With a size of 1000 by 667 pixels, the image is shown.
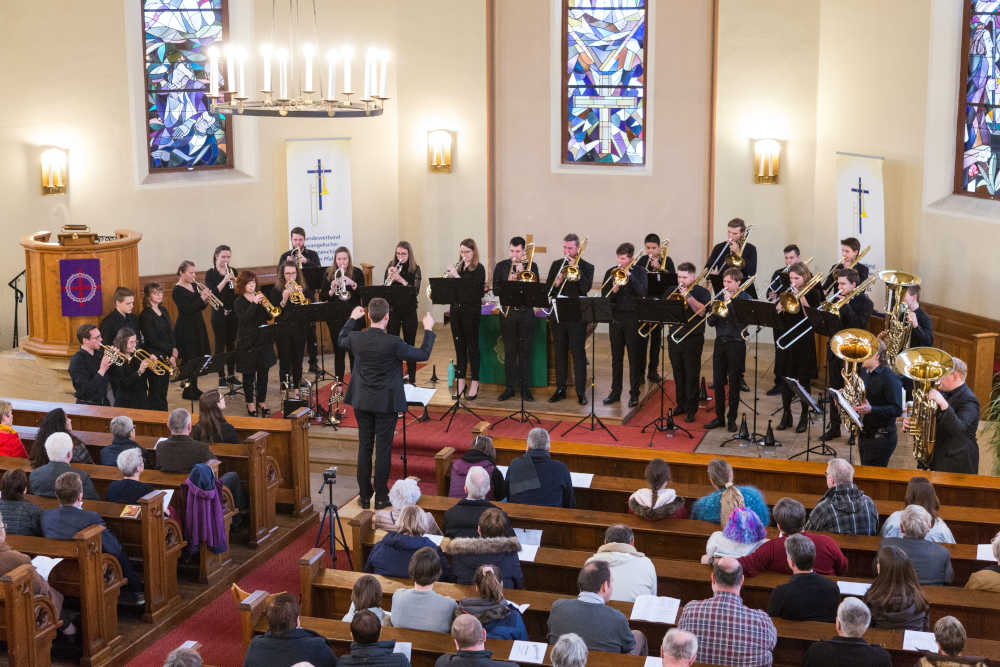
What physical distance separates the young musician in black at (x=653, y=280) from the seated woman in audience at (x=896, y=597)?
588cm

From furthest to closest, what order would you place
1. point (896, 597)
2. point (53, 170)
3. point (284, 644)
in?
point (53, 170) → point (896, 597) → point (284, 644)

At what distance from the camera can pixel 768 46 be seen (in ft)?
44.8

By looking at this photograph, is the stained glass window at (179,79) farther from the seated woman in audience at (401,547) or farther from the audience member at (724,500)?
the audience member at (724,500)

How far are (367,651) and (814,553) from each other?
2.24 m

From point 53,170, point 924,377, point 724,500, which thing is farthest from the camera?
point 53,170

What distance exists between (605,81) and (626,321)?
443 cm

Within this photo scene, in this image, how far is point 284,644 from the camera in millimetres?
5406

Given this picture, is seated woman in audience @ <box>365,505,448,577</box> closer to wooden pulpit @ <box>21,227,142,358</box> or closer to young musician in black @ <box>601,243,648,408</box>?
young musician in black @ <box>601,243,648,408</box>

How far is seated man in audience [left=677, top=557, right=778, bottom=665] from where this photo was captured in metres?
5.45

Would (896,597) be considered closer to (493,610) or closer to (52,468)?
(493,610)

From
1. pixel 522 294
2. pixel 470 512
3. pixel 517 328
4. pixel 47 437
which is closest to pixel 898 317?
pixel 522 294

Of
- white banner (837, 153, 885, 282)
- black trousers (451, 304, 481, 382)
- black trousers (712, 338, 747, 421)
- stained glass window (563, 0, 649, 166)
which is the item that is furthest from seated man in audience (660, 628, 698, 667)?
stained glass window (563, 0, 649, 166)

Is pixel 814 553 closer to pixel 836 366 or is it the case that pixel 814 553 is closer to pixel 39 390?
pixel 836 366

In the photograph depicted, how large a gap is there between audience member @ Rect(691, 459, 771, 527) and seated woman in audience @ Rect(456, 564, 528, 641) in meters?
1.64
